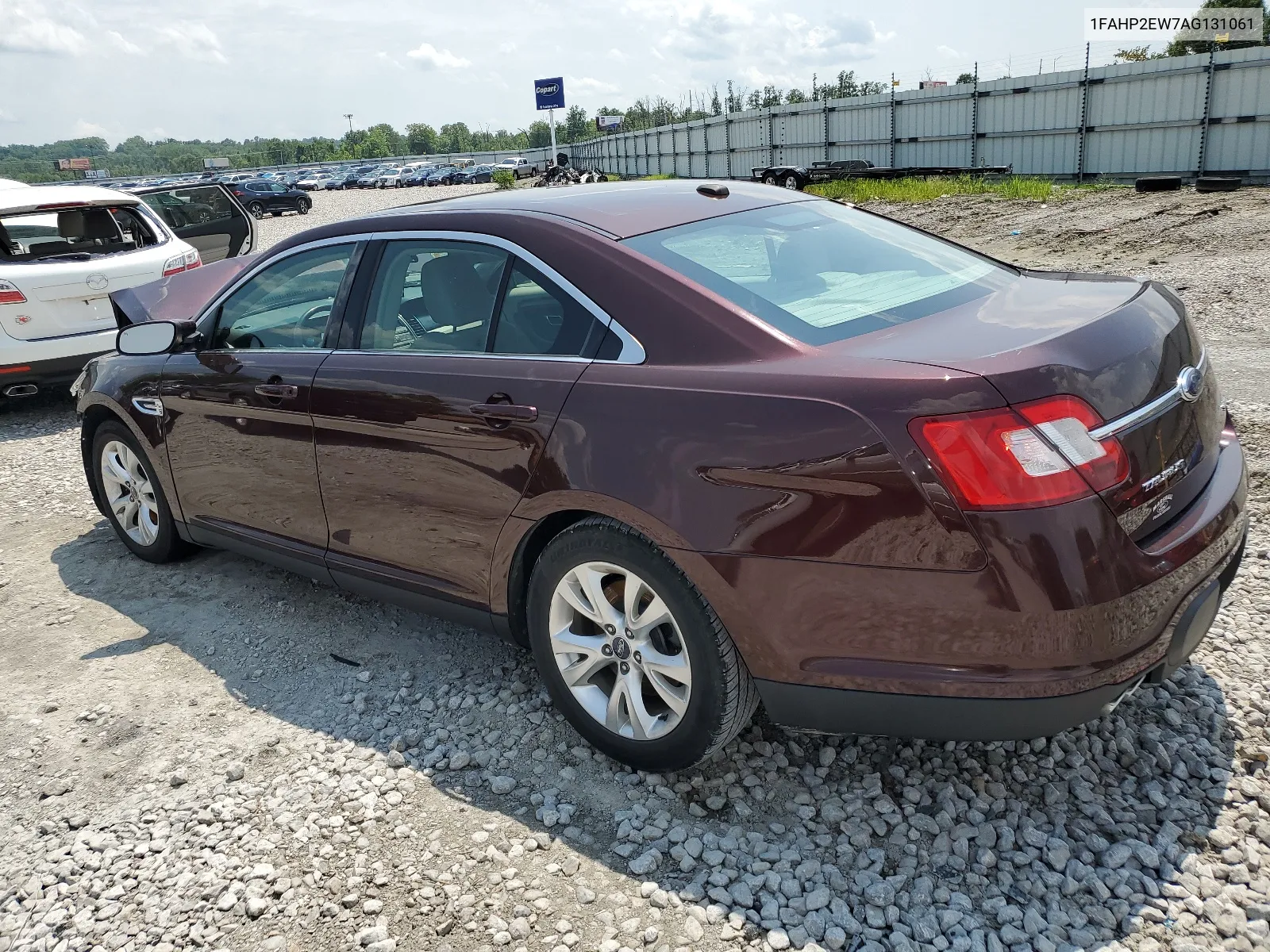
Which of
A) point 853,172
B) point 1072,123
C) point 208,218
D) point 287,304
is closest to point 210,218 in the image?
point 208,218

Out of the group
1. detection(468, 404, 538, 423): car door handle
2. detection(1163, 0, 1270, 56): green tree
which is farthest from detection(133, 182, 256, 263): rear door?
detection(1163, 0, 1270, 56): green tree

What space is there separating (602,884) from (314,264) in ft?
8.48

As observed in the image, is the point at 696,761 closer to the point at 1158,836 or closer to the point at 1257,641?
the point at 1158,836

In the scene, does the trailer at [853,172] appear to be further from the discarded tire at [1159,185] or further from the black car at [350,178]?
the black car at [350,178]

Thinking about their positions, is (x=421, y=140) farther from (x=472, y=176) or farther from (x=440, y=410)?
(x=440, y=410)

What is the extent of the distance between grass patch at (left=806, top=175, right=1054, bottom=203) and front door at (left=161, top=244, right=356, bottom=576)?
16950 mm

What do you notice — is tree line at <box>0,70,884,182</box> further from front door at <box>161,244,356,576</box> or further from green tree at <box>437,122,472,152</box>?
front door at <box>161,244,356,576</box>

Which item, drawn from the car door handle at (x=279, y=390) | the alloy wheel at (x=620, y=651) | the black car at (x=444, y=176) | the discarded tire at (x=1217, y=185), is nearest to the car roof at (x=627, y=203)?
the car door handle at (x=279, y=390)

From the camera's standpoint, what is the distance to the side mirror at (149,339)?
4.29 meters

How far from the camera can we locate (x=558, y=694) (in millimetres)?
3107

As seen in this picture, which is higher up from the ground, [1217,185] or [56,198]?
[56,198]

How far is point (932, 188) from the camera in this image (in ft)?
73.3

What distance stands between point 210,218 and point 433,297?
31.3 feet

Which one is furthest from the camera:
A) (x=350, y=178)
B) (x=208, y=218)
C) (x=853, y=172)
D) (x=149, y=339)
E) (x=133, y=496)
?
(x=350, y=178)
